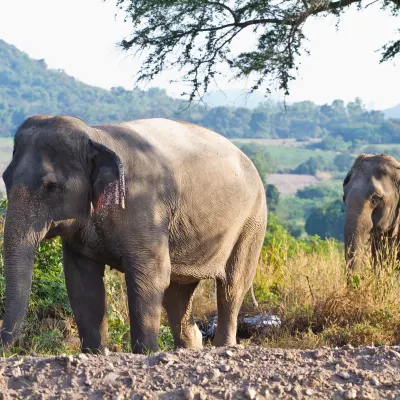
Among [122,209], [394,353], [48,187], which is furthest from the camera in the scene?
[122,209]

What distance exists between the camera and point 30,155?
20.7ft

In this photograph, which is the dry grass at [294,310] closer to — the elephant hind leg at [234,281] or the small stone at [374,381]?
the elephant hind leg at [234,281]

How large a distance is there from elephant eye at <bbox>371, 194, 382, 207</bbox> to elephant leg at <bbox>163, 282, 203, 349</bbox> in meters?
5.22

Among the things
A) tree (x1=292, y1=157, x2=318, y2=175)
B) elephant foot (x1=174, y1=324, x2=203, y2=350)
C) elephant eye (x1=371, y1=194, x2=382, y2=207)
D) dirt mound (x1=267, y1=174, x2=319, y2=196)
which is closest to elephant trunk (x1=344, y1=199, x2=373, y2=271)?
elephant eye (x1=371, y1=194, x2=382, y2=207)

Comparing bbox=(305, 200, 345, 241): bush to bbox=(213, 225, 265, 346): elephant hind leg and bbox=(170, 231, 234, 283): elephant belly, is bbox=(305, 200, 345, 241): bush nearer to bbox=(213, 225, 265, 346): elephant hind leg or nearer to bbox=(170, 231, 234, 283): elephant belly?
bbox=(213, 225, 265, 346): elephant hind leg

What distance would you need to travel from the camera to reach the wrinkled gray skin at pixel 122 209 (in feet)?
20.5

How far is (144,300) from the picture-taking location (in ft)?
22.3

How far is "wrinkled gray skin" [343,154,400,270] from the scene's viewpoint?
1277 cm

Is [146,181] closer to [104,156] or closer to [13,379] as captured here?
[104,156]

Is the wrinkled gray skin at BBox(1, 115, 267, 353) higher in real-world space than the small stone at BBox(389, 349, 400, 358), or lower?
higher

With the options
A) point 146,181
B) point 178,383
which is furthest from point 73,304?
point 178,383

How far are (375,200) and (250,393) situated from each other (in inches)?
329

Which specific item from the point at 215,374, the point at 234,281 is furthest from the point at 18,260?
the point at 234,281

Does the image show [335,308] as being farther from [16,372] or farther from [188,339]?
[16,372]
